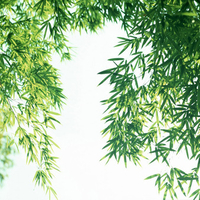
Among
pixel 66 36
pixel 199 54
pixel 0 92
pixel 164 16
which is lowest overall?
pixel 199 54

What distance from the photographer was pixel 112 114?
8.47ft

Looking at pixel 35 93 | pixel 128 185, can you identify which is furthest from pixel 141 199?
pixel 35 93

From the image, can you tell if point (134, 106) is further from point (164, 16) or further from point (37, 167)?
point (37, 167)

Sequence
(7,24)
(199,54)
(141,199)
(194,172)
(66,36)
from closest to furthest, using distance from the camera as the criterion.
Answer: (199,54) < (194,172) < (7,24) < (66,36) < (141,199)

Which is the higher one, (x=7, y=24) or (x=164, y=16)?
(x=7, y=24)

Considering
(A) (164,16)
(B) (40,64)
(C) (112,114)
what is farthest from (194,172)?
(B) (40,64)

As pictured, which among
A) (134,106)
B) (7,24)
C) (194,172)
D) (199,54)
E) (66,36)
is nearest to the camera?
(199,54)

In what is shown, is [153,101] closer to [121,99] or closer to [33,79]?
[121,99]

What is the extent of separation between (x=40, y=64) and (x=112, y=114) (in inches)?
41.6

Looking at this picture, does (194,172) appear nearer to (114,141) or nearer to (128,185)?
(114,141)

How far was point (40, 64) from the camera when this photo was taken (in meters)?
2.91

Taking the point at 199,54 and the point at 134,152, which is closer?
the point at 199,54

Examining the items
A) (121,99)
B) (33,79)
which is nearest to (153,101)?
(121,99)

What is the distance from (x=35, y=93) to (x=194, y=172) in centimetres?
176
